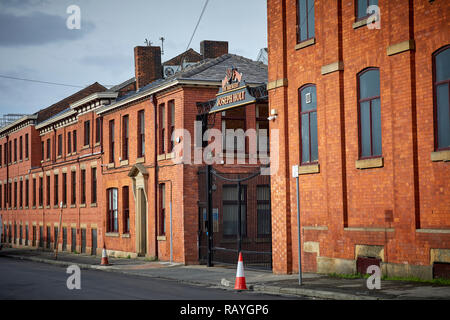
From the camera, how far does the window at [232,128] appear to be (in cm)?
2864

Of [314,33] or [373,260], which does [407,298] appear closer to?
[373,260]

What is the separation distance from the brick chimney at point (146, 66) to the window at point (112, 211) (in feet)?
19.5

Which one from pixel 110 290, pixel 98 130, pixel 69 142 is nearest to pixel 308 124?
pixel 110 290

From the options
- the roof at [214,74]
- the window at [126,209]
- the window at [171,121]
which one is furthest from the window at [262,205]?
the window at [126,209]

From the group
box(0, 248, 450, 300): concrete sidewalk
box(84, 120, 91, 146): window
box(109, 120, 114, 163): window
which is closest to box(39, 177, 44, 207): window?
box(84, 120, 91, 146): window

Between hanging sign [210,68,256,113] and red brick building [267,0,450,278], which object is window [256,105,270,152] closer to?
hanging sign [210,68,256,113]

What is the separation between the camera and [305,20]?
21078 mm

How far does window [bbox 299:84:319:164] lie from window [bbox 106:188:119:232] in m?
17.5

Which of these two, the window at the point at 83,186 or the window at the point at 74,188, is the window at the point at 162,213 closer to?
the window at the point at 83,186

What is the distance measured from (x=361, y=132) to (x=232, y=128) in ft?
34.9

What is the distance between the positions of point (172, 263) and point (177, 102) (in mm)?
6742

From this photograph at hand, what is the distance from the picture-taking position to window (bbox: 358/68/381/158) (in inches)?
722

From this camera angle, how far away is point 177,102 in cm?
2855

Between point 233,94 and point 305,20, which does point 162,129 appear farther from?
point 305,20
